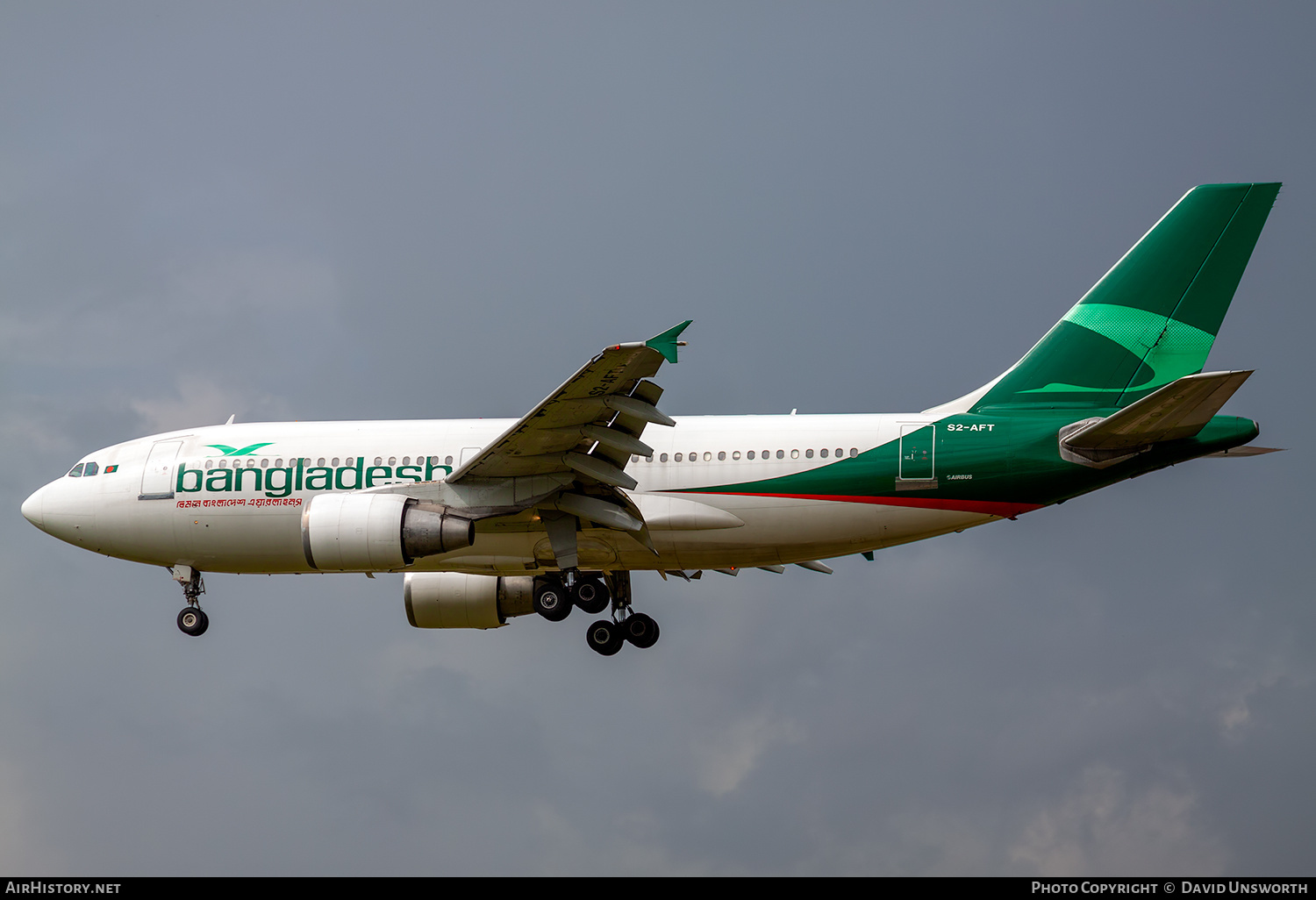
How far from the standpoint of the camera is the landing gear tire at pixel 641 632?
1083 inches

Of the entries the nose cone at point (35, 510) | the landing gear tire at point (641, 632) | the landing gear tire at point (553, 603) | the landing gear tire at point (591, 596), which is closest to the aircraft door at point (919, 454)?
the landing gear tire at point (591, 596)

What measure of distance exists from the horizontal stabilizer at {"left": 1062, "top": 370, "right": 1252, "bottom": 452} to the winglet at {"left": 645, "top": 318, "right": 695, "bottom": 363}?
7.17 metres

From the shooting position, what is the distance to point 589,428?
910 inches

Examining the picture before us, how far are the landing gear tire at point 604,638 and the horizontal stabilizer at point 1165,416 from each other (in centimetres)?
941

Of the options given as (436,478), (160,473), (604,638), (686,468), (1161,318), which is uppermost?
(1161,318)

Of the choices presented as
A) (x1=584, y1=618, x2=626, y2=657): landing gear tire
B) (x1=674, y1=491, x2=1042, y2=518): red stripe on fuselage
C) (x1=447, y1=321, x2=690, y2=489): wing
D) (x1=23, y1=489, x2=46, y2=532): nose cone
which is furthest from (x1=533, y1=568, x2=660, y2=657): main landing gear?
(x1=23, y1=489, x2=46, y2=532): nose cone

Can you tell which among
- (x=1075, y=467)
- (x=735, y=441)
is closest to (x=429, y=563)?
(x=735, y=441)

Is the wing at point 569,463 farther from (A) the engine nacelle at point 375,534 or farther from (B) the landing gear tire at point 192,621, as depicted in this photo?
(B) the landing gear tire at point 192,621

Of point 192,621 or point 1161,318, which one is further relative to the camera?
point 192,621

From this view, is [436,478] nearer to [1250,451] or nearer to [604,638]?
[604,638]

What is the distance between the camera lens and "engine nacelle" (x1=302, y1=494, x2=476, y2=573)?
23.4 metres

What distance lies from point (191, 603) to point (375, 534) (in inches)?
239

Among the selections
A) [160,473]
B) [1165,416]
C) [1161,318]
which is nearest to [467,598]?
[160,473]

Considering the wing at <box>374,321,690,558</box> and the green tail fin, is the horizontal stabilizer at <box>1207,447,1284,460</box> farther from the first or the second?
the wing at <box>374,321,690,558</box>
